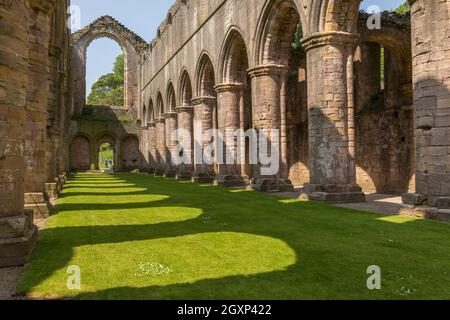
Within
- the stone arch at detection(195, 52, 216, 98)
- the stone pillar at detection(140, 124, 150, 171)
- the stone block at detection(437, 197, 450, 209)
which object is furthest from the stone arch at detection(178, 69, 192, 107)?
the stone block at detection(437, 197, 450, 209)

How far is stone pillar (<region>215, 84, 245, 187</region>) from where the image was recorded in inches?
623

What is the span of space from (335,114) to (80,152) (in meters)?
27.2

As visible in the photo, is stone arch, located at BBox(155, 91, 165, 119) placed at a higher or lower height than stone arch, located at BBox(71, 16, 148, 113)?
lower

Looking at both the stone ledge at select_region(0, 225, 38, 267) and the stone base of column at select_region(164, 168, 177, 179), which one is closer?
the stone ledge at select_region(0, 225, 38, 267)

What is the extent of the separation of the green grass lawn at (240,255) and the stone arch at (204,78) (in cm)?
1208

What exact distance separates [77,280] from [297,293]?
1.92m

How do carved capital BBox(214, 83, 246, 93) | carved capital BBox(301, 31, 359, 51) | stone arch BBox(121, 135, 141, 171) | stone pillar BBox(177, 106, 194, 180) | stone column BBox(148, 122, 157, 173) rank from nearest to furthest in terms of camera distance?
carved capital BBox(301, 31, 359, 51)
carved capital BBox(214, 83, 246, 93)
stone pillar BBox(177, 106, 194, 180)
stone column BBox(148, 122, 157, 173)
stone arch BBox(121, 135, 141, 171)

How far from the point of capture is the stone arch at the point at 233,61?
51.9ft

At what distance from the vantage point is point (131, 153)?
34.9 meters

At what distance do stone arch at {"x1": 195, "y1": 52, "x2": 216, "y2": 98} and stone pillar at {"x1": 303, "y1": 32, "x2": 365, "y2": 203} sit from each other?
9.97 metres

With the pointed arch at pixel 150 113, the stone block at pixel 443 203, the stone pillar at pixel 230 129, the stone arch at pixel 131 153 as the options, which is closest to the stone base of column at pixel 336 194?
the stone block at pixel 443 203

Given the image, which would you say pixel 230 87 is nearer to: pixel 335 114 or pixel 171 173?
pixel 335 114

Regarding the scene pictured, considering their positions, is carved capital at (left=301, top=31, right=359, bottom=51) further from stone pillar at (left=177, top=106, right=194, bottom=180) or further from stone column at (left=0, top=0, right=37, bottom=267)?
stone pillar at (left=177, top=106, right=194, bottom=180)
